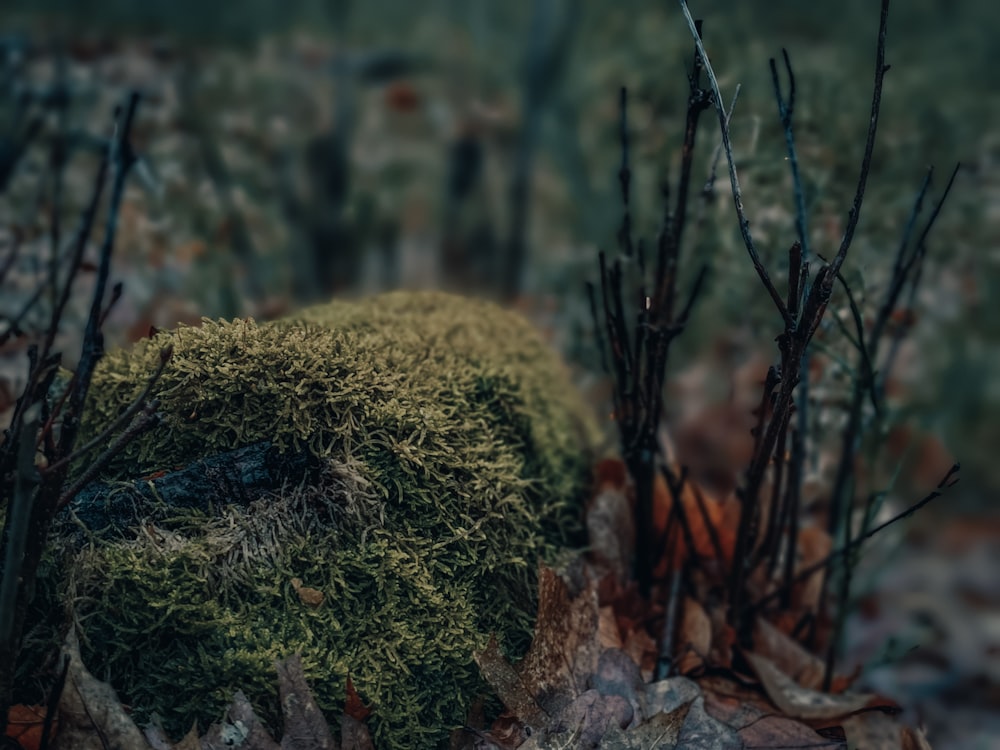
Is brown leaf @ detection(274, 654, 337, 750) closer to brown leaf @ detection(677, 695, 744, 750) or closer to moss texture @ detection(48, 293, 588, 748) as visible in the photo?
moss texture @ detection(48, 293, 588, 748)

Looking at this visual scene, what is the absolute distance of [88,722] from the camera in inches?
55.2

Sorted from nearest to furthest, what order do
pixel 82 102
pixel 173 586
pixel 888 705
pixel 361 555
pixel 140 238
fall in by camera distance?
pixel 173 586 < pixel 361 555 < pixel 888 705 < pixel 140 238 < pixel 82 102

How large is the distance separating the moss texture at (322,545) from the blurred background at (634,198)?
23.7 inches

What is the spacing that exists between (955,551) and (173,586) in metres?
3.89

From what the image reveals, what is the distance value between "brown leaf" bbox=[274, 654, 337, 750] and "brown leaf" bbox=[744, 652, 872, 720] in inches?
41.0

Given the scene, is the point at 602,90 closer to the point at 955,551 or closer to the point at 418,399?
the point at 955,551

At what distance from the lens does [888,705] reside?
1755 mm

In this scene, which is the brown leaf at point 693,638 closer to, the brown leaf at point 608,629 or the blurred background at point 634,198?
the brown leaf at point 608,629

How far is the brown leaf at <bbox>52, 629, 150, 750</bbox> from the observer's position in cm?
140

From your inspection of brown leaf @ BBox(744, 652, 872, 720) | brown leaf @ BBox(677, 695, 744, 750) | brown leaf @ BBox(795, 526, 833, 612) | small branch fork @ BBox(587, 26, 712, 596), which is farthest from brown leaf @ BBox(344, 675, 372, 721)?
brown leaf @ BBox(795, 526, 833, 612)

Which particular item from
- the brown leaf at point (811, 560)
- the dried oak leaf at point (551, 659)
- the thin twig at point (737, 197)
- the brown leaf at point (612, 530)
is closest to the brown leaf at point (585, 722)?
the dried oak leaf at point (551, 659)

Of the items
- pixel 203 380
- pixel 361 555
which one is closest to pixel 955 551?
pixel 361 555

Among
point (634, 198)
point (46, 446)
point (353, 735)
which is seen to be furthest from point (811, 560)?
point (634, 198)

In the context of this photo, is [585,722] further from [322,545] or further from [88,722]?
[88,722]
